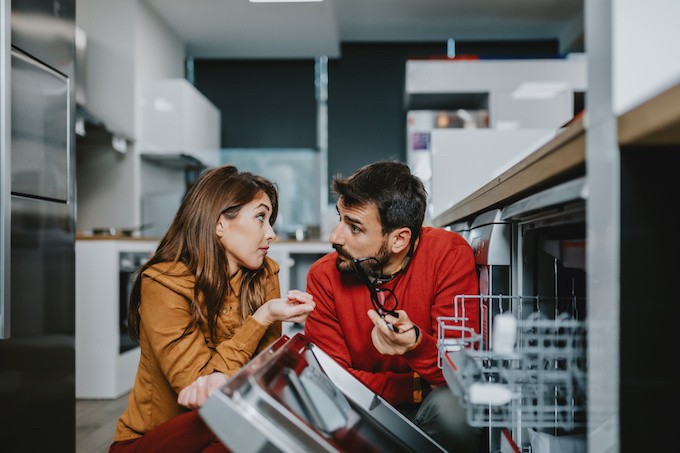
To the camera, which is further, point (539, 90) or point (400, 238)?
point (539, 90)

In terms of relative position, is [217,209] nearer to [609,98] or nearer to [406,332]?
[406,332]

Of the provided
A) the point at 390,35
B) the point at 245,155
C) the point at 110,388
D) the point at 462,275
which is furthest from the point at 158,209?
the point at 462,275

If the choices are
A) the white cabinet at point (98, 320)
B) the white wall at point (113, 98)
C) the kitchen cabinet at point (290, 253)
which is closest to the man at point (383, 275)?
the white cabinet at point (98, 320)

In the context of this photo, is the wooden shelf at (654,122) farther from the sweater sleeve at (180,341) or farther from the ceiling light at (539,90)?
the ceiling light at (539,90)

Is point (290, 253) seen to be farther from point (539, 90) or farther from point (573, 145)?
point (573, 145)

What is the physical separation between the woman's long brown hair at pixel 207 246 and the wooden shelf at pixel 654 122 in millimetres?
1061

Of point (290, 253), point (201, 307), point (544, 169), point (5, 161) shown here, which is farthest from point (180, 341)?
point (290, 253)

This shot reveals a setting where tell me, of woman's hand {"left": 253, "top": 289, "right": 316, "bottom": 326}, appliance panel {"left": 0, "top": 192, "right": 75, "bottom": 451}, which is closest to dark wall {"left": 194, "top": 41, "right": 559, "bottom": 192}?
appliance panel {"left": 0, "top": 192, "right": 75, "bottom": 451}

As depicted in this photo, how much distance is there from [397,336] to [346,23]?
453cm

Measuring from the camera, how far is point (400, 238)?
1635mm

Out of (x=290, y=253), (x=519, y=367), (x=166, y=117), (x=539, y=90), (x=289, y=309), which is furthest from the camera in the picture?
(x=539, y=90)

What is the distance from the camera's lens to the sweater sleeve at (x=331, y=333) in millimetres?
1622

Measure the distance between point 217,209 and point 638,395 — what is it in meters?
1.10

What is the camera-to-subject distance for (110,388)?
3.34 metres
